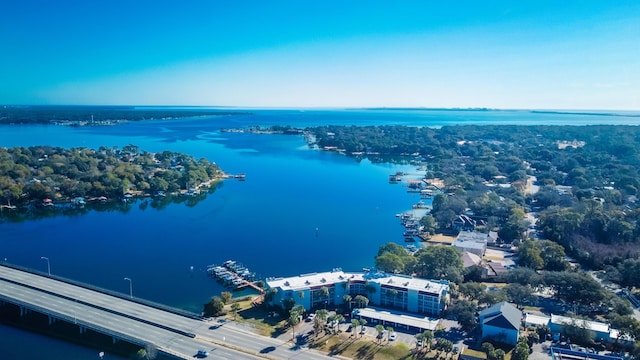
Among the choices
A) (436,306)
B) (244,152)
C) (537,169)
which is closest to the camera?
(436,306)

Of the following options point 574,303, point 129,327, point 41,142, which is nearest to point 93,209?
point 129,327

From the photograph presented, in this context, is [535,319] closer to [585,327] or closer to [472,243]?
[585,327]

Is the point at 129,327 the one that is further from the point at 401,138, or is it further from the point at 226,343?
the point at 401,138

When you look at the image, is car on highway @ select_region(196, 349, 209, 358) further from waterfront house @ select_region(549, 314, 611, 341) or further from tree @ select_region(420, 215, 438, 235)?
tree @ select_region(420, 215, 438, 235)

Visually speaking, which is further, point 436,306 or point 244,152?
point 244,152

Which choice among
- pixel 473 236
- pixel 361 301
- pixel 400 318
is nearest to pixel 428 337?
pixel 400 318
